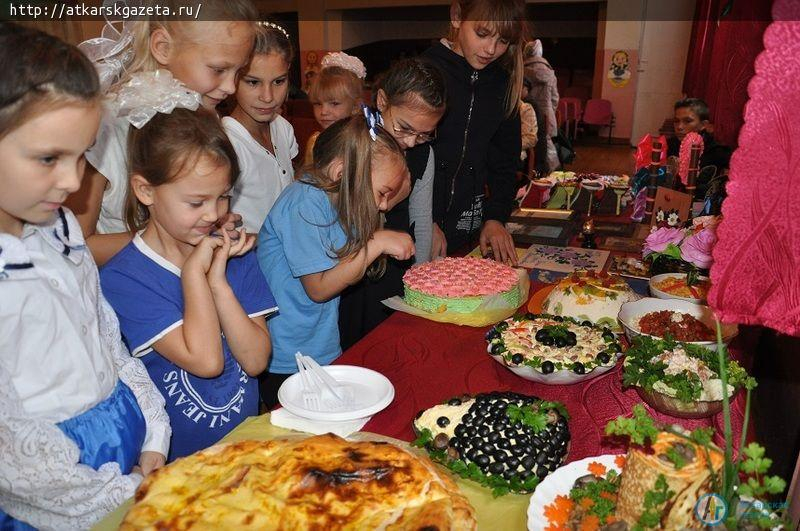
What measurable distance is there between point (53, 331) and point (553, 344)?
50.7 inches

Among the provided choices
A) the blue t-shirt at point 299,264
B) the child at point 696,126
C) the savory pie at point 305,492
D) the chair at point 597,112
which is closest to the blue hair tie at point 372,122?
the blue t-shirt at point 299,264

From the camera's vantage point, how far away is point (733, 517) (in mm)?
921

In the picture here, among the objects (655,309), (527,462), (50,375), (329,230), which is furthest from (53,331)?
(655,309)

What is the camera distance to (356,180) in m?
2.08

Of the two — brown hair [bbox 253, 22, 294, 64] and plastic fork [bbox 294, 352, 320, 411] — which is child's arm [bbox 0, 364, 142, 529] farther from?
brown hair [bbox 253, 22, 294, 64]

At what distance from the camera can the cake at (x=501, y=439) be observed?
4.16 ft

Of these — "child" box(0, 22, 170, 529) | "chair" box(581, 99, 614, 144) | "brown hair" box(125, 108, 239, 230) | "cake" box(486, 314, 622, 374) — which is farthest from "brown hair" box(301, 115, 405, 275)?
"chair" box(581, 99, 614, 144)

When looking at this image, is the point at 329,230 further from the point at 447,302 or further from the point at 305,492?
the point at 305,492

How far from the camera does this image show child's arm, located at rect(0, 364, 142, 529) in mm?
1272

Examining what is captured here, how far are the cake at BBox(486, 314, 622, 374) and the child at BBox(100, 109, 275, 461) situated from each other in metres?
0.73

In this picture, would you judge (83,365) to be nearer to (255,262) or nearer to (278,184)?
(255,262)

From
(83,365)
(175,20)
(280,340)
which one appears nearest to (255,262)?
(280,340)

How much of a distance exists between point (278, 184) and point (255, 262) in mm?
835

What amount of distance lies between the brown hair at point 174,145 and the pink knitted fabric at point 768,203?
130cm
